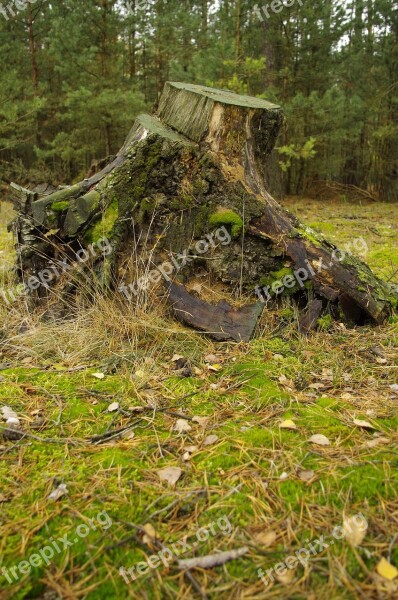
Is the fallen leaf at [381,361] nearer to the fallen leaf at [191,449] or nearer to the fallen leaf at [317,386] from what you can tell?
the fallen leaf at [317,386]

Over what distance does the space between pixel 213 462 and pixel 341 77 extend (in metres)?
17.3

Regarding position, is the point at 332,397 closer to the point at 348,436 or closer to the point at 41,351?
the point at 348,436

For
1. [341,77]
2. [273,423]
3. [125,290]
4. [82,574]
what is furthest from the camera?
[341,77]

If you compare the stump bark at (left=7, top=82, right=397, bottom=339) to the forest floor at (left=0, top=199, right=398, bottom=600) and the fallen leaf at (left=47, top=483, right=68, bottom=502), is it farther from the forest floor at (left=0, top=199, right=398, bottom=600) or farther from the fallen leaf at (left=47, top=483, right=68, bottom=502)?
the fallen leaf at (left=47, top=483, right=68, bottom=502)

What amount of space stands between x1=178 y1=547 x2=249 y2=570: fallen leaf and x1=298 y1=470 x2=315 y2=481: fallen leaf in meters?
0.46

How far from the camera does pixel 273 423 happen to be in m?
2.28

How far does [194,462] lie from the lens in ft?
6.57

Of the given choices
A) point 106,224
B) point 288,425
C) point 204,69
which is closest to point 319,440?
point 288,425

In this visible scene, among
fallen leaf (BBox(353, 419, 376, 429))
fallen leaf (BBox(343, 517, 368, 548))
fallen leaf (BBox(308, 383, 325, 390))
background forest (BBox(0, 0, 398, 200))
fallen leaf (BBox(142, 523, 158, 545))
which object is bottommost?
fallen leaf (BBox(308, 383, 325, 390))

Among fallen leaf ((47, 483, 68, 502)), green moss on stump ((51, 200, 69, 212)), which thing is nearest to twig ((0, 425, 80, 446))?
fallen leaf ((47, 483, 68, 502))

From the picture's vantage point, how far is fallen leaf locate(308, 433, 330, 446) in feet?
6.87

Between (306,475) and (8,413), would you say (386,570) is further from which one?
(8,413)

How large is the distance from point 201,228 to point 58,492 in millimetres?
2419

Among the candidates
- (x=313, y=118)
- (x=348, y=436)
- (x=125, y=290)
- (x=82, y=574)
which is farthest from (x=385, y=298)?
(x=313, y=118)
